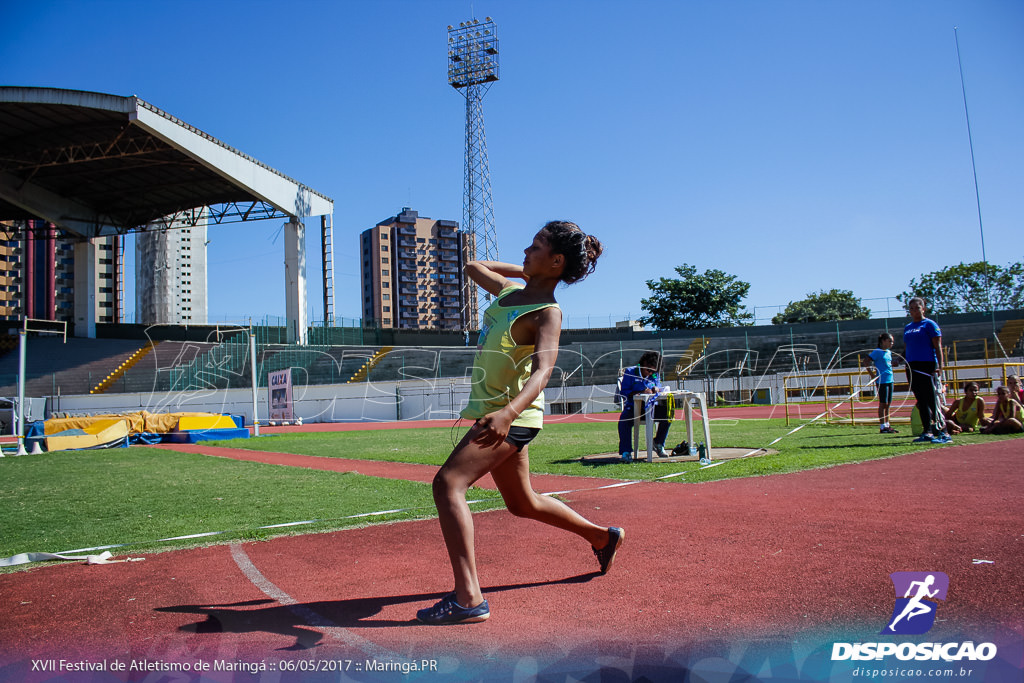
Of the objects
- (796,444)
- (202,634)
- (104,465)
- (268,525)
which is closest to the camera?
(202,634)

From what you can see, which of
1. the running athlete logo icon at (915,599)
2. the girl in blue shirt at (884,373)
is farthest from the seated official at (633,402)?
the running athlete logo icon at (915,599)

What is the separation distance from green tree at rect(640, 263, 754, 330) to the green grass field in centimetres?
5039

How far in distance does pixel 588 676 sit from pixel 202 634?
171 centimetres

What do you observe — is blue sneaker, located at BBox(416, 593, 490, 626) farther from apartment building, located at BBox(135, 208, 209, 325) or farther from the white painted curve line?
apartment building, located at BBox(135, 208, 209, 325)

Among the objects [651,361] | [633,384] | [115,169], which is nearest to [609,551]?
[633,384]

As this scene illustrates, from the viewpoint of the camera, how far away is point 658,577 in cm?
357

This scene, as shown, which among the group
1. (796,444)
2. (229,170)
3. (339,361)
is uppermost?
(229,170)

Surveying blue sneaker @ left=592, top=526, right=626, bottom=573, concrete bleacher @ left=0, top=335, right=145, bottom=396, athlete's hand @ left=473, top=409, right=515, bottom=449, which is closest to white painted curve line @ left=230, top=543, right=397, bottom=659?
athlete's hand @ left=473, top=409, right=515, bottom=449

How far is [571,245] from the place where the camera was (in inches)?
126

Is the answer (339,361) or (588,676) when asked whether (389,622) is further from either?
(339,361)

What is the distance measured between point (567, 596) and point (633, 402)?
6737 mm

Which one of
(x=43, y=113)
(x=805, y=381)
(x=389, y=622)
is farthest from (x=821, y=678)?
(x=43, y=113)

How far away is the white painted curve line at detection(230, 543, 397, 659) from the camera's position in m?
2.69

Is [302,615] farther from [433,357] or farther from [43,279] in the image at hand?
[43,279]
